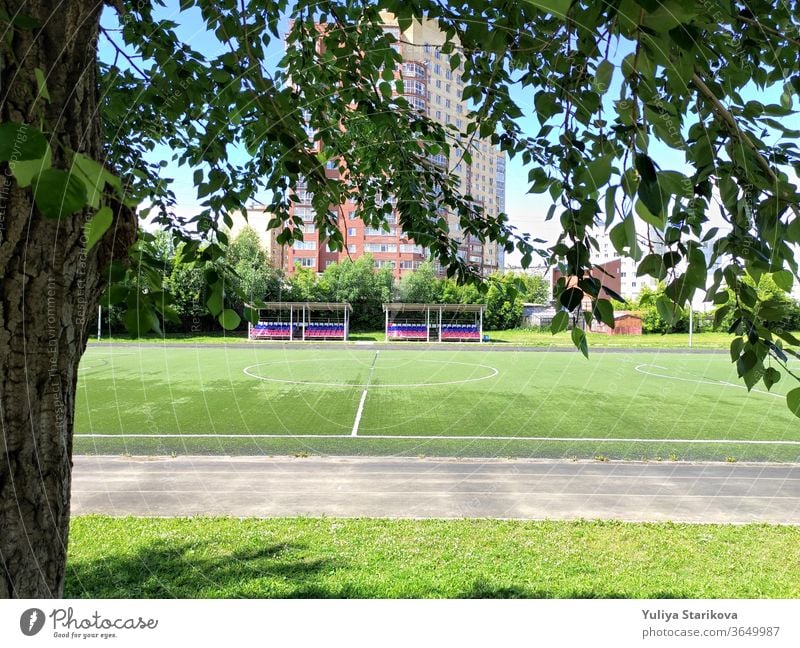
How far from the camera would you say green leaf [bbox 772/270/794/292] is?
61 centimetres

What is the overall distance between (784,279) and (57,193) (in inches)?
30.4

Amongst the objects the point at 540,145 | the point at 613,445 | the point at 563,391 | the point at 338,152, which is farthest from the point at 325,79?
the point at 563,391

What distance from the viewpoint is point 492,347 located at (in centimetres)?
1756

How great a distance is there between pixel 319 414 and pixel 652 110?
608 centimetres

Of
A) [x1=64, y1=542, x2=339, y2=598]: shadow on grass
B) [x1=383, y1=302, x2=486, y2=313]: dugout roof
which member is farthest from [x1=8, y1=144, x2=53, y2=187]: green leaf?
[x1=383, y1=302, x2=486, y2=313]: dugout roof

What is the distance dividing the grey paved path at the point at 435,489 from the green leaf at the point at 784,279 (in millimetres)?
2222

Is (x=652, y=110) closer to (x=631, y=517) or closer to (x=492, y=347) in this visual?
(x=631, y=517)

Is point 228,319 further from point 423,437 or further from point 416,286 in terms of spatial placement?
point 423,437

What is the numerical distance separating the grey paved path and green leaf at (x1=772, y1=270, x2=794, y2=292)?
2.22m

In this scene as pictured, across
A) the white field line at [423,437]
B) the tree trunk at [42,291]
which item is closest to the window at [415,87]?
the tree trunk at [42,291]

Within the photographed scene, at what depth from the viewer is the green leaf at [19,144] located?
0.96 feet

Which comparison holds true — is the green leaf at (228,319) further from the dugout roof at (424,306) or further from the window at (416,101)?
the dugout roof at (424,306)

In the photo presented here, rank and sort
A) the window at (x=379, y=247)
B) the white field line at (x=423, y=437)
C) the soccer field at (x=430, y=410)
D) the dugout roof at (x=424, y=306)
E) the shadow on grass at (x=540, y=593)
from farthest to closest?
1. the white field line at (x=423, y=437)
2. the soccer field at (x=430, y=410)
3. the dugout roof at (x=424, y=306)
4. the window at (x=379, y=247)
5. the shadow on grass at (x=540, y=593)
